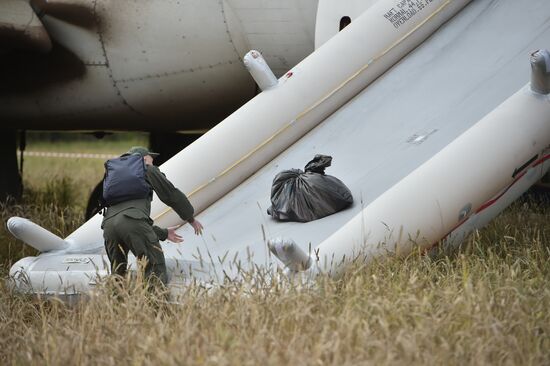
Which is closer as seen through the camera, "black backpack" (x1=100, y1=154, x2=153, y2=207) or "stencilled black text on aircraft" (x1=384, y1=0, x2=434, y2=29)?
"black backpack" (x1=100, y1=154, x2=153, y2=207)

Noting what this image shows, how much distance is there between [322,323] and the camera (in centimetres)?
412

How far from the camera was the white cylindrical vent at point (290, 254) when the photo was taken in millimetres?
4871

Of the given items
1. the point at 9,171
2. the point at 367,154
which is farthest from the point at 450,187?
the point at 9,171

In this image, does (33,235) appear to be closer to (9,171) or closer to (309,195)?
(309,195)

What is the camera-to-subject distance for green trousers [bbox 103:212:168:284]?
522 cm

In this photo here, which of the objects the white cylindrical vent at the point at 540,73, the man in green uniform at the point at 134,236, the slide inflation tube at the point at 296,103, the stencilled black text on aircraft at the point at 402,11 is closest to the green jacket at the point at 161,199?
the man in green uniform at the point at 134,236

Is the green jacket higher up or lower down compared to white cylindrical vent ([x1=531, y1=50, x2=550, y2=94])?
higher up

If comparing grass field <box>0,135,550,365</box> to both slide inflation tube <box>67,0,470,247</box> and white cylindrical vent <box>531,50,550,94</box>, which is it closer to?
white cylindrical vent <box>531,50,550,94</box>

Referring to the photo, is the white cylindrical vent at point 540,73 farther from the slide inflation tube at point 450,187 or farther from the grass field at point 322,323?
the grass field at point 322,323

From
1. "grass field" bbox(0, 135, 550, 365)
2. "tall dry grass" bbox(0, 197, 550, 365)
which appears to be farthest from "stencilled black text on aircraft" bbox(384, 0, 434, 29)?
"tall dry grass" bbox(0, 197, 550, 365)

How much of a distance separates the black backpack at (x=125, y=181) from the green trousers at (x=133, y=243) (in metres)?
0.10

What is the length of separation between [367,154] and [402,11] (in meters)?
1.28

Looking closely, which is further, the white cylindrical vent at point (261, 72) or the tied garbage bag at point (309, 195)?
the white cylindrical vent at point (261, 72)

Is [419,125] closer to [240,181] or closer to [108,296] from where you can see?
[240,181]
